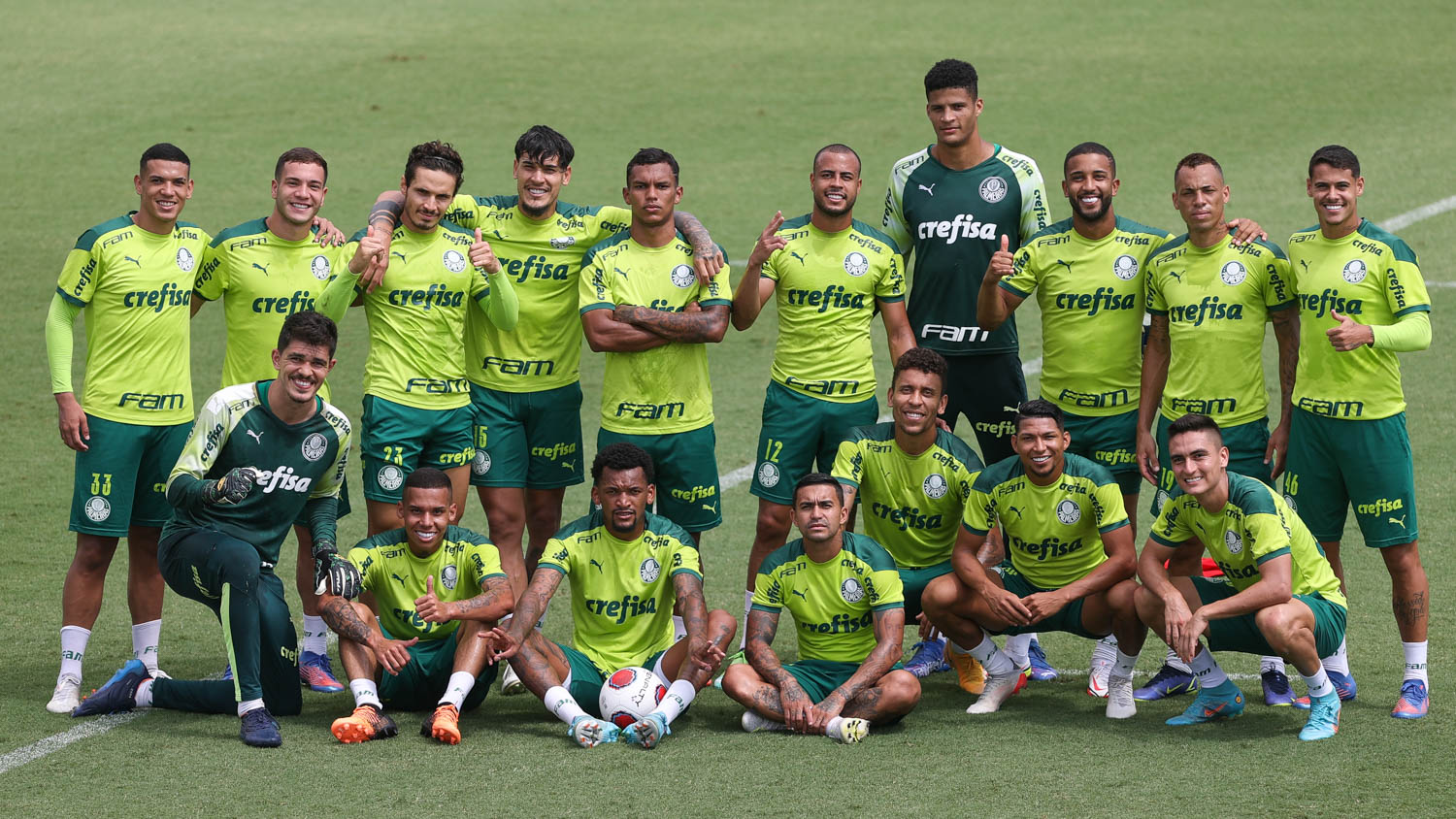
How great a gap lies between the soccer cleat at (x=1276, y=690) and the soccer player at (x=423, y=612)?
358 centimetres

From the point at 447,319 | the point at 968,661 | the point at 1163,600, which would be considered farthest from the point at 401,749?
the point at 1163,600

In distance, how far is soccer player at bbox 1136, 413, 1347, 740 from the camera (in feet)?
24.8

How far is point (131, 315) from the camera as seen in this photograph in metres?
8.34

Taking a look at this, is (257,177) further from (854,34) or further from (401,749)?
(401,749)

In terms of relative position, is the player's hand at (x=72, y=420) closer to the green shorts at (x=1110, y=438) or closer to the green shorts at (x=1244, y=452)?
the green shorts at (x=1110, y=438)

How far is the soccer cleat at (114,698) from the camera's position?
7.99 m

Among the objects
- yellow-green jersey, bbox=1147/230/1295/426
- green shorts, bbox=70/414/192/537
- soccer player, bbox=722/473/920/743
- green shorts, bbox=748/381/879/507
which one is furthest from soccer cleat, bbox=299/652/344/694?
yellow-green jersey, bbox=1147/230/1295/426

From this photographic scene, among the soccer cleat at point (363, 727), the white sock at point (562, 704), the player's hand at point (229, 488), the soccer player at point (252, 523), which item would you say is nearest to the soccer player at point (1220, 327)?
the white sock at point (562, 704)

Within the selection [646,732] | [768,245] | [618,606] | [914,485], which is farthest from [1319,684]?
[768,245]

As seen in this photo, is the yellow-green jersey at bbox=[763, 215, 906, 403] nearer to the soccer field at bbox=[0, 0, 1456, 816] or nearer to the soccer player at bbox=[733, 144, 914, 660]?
the soccer player at bbox=[733, 144, 914, 660]

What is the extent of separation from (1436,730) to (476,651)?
429 cm

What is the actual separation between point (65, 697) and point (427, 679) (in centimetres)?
168

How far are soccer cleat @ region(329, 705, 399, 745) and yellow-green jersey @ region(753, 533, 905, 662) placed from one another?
1.77m

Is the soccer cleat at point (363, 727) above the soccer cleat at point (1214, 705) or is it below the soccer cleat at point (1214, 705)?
below
